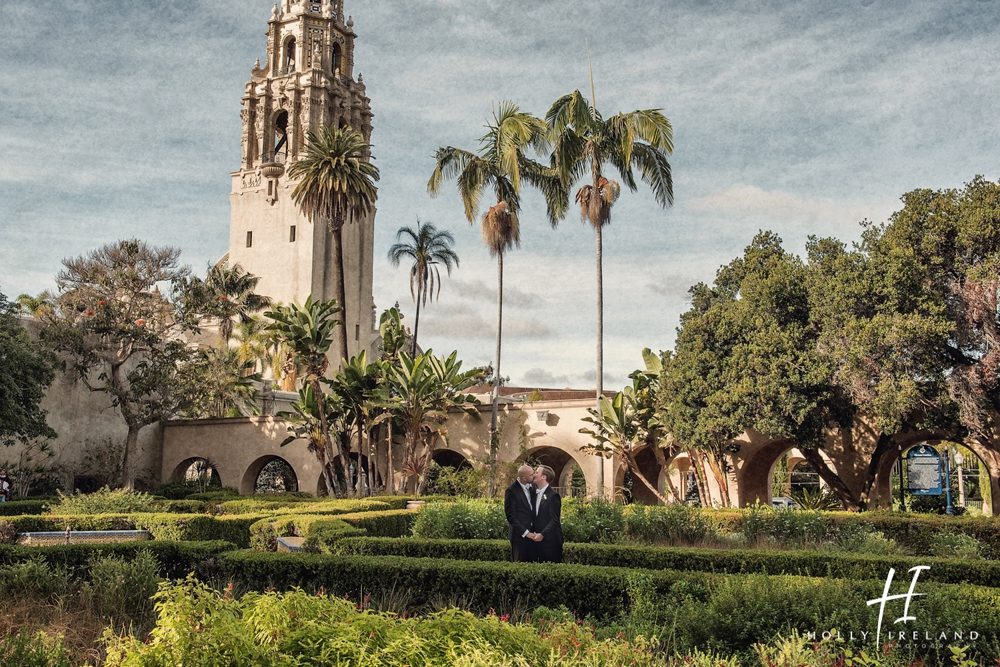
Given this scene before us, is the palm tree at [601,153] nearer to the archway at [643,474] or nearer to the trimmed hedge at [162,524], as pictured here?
the archway at [643,474]

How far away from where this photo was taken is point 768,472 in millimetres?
28953

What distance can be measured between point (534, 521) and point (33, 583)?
17.4 ft

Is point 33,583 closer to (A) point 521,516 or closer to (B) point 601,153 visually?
(A) point 521,516

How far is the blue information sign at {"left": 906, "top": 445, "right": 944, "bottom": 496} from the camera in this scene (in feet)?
87.3

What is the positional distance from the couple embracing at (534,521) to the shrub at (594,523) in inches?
182

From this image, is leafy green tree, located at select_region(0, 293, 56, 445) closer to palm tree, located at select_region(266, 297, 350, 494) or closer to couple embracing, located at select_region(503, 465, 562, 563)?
palm tree, located at select_region(266, 297, 350, 494)

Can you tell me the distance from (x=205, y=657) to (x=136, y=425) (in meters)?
31.6

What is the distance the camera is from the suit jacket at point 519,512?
10.4 metres

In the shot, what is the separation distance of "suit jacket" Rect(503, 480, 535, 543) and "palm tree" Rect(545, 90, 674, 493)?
17.1 metres

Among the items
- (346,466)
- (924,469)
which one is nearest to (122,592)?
(346,466)

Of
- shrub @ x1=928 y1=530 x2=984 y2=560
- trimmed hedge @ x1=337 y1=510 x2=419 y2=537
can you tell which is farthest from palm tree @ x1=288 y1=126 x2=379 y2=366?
shrub @ x1=928 y1=530 x2=984 y2=560

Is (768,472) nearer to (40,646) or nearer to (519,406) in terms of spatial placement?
(519,406)

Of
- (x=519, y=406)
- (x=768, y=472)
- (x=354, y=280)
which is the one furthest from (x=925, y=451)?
(x=354, y=280)

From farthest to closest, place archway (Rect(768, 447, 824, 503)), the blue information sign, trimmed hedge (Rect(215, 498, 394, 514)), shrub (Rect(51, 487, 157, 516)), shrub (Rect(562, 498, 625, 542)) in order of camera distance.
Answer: archway (Rect(768, 447, 824, 503))
the blue information sign
shrub (Rect(51, 487, 157, 516))
trimmed hedge (Rect(215, 498, 394, 514))
shrub (Rect(562, 498, 625, 542))
